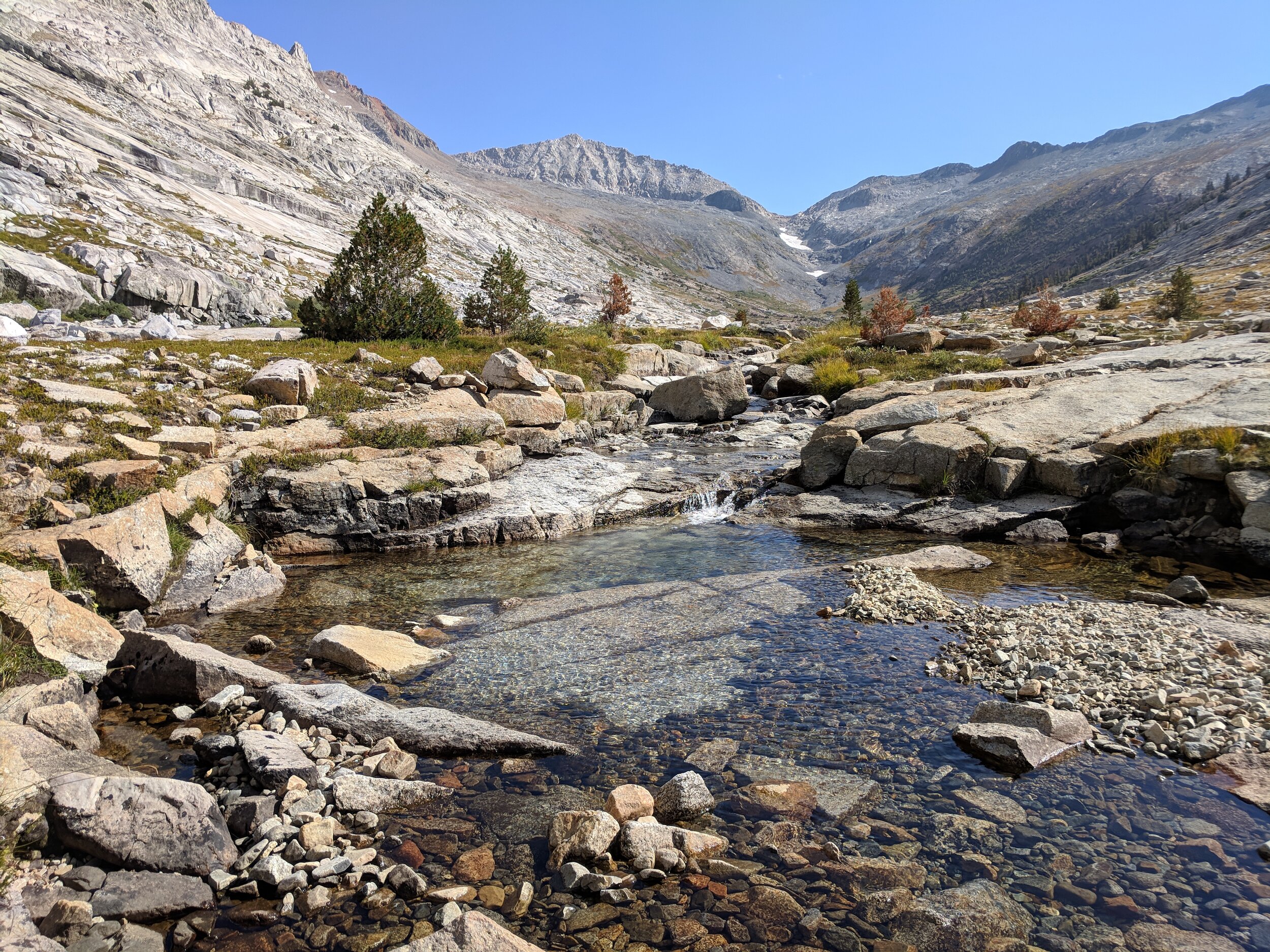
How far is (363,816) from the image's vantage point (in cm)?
549

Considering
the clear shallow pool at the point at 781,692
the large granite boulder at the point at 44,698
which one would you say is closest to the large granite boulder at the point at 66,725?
the large granite boulder at the point at 44,698

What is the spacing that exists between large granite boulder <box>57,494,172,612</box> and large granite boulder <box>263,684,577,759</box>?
4633 millimetres

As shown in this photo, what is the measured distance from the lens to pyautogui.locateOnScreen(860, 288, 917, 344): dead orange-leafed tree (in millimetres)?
37906

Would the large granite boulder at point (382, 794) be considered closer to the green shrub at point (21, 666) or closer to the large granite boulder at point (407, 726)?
the large granite boulder at point (407, 726)

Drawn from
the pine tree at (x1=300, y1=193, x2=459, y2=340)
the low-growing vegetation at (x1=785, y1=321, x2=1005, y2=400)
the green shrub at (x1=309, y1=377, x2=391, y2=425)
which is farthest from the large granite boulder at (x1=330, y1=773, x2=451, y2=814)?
the low-growing vegetation at (x1=785, y1=321, x2=1005, y2=400)

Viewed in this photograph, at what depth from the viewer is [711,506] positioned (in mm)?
17984

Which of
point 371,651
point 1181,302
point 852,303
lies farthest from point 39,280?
point 1181,302

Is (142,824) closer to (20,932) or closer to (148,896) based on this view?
(148,896)

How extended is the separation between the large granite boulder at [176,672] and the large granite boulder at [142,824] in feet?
8.75

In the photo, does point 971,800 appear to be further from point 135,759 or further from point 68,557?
point 68,557

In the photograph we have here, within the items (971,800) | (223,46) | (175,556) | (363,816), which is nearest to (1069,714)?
(971,800)

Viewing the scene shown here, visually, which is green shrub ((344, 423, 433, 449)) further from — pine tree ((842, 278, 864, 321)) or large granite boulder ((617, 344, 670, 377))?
pine tree ((842, 278, 864, 321))

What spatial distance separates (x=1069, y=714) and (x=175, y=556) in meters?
13.5

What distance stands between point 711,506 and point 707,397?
11.1 metres
